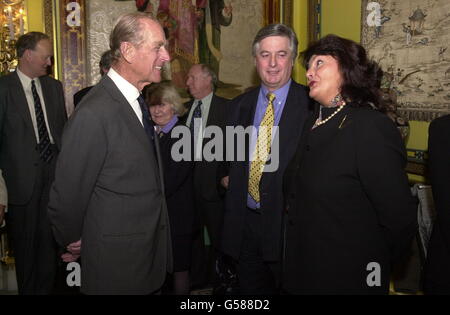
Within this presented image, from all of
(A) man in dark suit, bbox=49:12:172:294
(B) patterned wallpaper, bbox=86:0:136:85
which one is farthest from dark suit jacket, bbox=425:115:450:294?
(B) patterned wallpaper, bbox=86:0:136:85

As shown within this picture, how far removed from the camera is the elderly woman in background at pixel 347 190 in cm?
188

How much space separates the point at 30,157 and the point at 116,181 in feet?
6.89

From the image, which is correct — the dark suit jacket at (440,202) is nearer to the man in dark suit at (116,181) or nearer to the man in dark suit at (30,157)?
the man in dark suit at (116,181)

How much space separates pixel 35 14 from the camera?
4828 millimetres

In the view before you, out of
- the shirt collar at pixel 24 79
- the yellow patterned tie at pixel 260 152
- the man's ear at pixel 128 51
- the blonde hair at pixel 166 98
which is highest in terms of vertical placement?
the shirt collar at pixel 24 79

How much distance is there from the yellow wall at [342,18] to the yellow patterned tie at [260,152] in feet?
7.23

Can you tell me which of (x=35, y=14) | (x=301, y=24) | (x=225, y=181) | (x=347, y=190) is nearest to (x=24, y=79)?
(x=35, y=14)

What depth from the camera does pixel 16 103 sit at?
144 inches

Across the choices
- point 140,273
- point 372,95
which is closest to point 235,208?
point 140,273

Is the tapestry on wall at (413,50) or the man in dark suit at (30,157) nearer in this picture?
the tapestry on wall at (413,50)

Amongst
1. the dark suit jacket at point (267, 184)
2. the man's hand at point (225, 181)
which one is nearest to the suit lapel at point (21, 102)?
the man's hand at point (225, 181)
